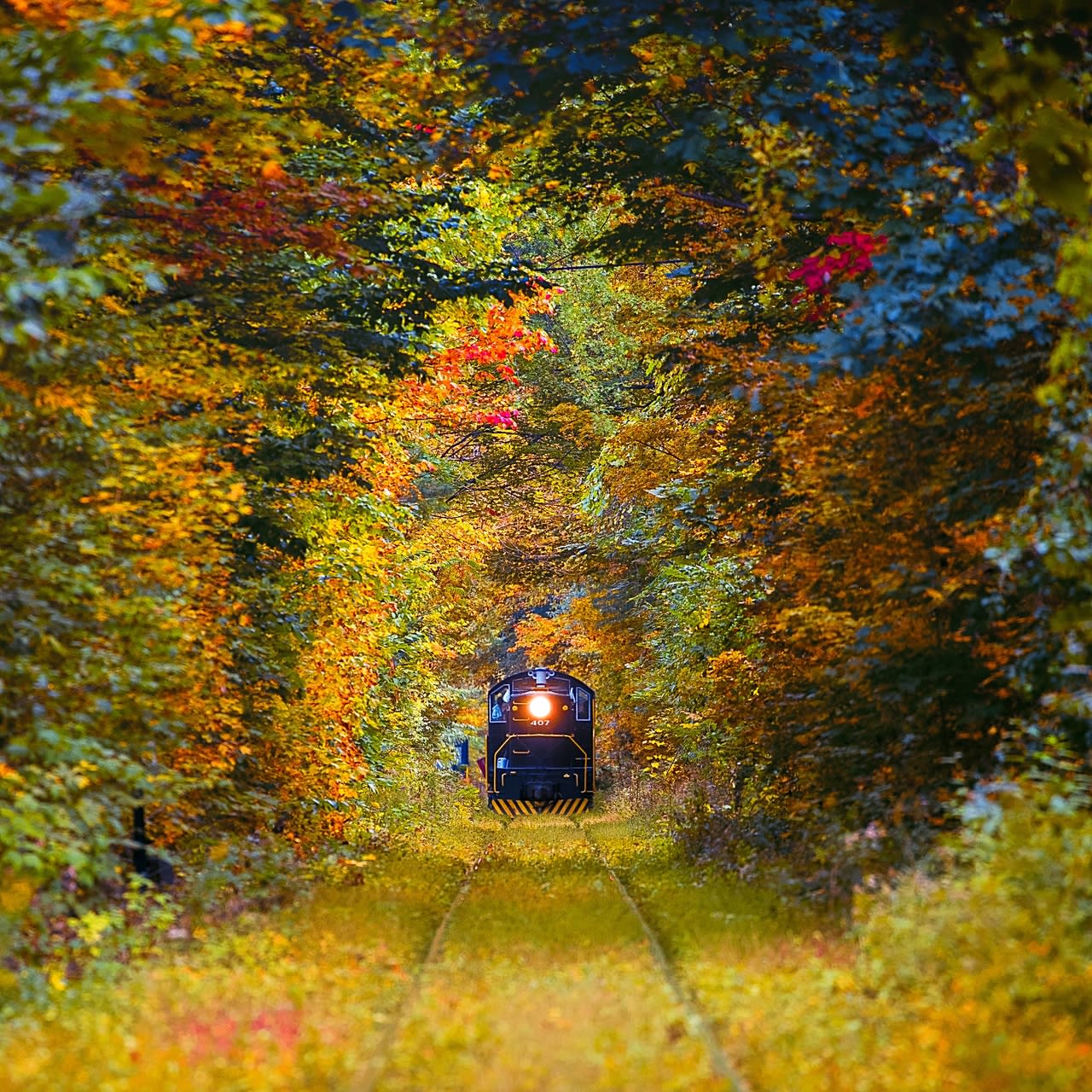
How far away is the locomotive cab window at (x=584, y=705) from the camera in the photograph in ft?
115

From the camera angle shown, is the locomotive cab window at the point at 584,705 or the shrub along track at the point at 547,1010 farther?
the locomotive cab window at the point at 584,705

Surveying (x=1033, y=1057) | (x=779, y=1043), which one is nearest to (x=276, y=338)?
(x=779, y=1043)

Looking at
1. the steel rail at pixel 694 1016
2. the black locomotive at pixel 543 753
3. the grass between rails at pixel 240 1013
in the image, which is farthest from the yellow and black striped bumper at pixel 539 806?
the grass between rails at pixel 240 1013

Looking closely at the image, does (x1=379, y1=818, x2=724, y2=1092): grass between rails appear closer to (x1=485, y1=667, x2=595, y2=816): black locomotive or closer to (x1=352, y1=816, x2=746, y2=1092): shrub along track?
(x1=352, y1=816, x2=746, y2=1092): shrub along track

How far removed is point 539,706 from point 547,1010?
2555cm

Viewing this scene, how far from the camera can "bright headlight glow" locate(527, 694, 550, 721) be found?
34750mm

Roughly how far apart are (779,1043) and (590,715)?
89.1ft

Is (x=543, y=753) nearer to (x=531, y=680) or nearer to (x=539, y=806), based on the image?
(x=539, y=806)

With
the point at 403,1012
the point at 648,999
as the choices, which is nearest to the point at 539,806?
the point at 648,999

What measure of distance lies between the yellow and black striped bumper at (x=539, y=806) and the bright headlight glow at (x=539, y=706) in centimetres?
189

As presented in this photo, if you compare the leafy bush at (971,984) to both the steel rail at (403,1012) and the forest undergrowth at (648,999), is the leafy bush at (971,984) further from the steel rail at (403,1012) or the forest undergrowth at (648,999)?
the steel rail at (403,1012)

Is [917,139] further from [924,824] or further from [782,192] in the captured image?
[924,824]

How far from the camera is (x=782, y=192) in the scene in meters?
12.5

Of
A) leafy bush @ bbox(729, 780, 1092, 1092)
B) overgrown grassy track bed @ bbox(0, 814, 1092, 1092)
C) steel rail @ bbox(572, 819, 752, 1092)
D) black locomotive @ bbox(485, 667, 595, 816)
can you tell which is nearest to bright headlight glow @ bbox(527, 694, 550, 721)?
black locomotive @ bbox(485, 667, 595, 816)
